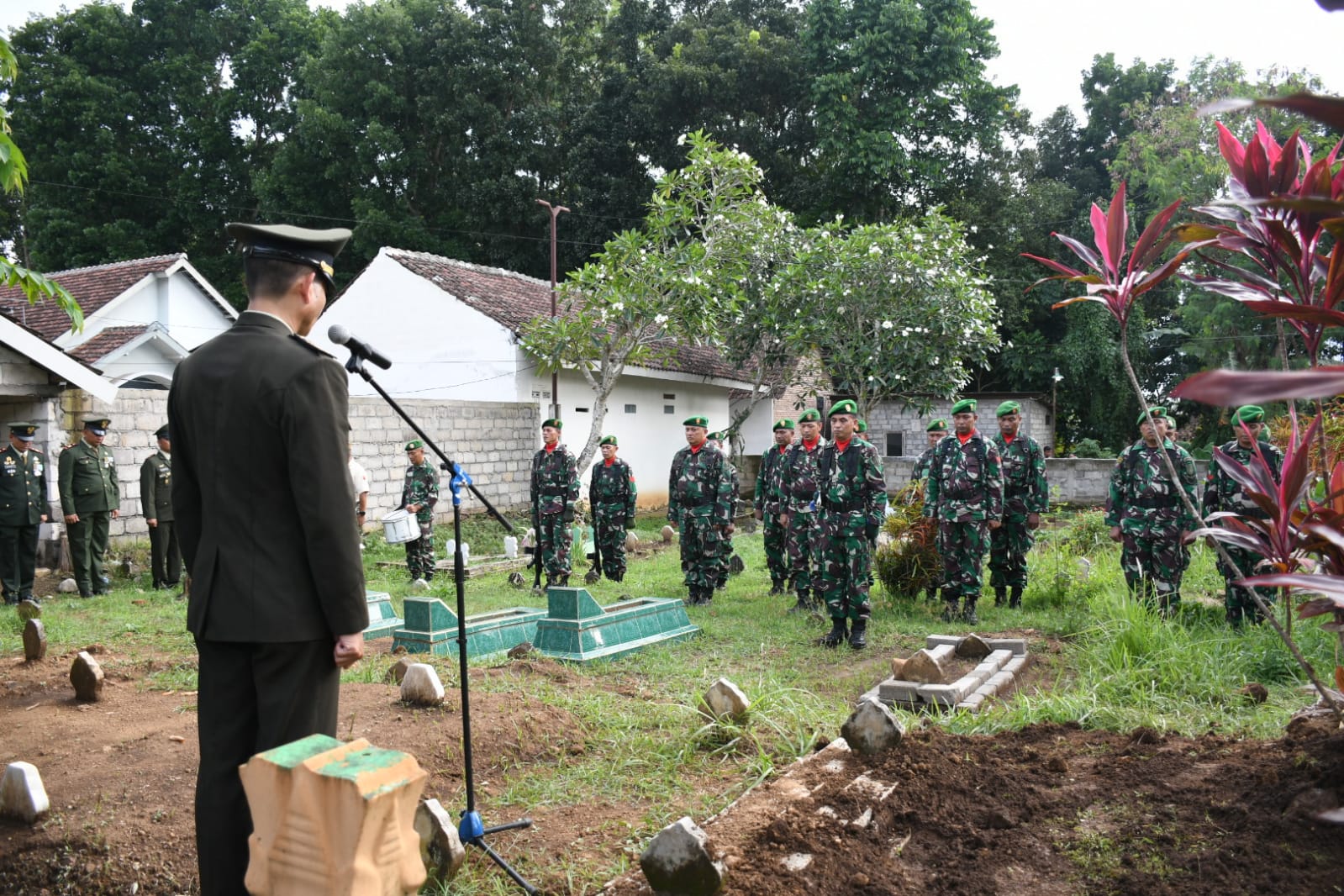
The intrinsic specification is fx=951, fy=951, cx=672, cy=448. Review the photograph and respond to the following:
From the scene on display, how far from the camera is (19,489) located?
399 inches

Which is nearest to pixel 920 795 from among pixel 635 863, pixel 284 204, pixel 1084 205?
pixel 635 863

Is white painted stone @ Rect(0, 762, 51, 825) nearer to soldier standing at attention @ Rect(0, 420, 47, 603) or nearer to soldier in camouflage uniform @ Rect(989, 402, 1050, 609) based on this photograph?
soldier standing at attention @ Rect(0, 420, 47, 603)

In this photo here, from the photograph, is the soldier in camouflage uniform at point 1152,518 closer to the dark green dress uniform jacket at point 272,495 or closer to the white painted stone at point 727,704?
the white painted stone at point 727,704

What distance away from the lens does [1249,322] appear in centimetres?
2273

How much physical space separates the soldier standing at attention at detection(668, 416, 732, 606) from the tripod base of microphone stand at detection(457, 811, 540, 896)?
654cm

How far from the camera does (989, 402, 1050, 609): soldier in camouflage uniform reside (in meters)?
9.41

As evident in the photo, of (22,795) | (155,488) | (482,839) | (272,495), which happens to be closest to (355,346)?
(272,495)

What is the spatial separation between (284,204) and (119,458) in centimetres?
1809

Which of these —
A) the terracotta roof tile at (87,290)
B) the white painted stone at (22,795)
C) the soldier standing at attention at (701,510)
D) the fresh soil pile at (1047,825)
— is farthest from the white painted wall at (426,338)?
the fresh soil pile at (1047,825)

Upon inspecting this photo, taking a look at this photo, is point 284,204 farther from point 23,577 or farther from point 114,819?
point 114,819

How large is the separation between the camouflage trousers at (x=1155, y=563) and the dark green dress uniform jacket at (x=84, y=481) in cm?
1056

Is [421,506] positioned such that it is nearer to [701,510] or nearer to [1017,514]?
[701,510]

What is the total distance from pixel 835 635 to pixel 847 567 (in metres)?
0.58

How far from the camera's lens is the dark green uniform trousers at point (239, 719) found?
8.66 ft
